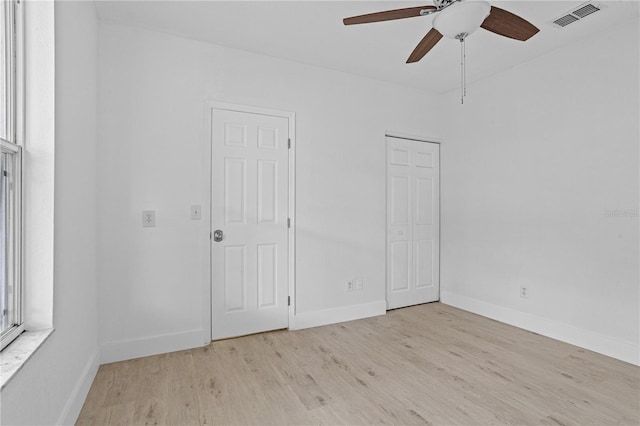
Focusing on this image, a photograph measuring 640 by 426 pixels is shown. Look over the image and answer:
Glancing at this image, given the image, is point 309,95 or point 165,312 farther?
point 309,95

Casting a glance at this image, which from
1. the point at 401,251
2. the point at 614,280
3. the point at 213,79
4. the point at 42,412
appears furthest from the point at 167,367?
the point at 614,280

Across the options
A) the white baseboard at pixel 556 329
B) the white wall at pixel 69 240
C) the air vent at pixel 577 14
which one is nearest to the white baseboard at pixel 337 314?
the white baseboard at pixel 556 329

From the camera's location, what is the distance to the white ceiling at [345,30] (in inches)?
95.8

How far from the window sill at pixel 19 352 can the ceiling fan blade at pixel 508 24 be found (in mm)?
2678

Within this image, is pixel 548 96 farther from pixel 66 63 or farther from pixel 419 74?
pixel 66 63

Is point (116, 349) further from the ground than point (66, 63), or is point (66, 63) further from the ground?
point (66, 63)

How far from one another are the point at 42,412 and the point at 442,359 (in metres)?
2.50

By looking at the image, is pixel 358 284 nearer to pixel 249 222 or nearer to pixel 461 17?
pixel 249 222

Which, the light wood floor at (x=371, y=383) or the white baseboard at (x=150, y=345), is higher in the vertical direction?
the white baseboard at (x=150, y=345)

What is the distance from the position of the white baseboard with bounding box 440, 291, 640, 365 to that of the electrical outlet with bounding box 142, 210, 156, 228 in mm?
3428

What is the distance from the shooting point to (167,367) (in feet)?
8.23

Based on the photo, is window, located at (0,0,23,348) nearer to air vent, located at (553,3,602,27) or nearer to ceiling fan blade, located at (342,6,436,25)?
ceiling fan blade, located at (342,6,436,25)

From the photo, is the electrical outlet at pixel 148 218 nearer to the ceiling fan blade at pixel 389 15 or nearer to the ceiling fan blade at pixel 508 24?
the ceiling fan blade at pixel 389 15

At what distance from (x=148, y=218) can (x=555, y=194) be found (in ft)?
11.9
